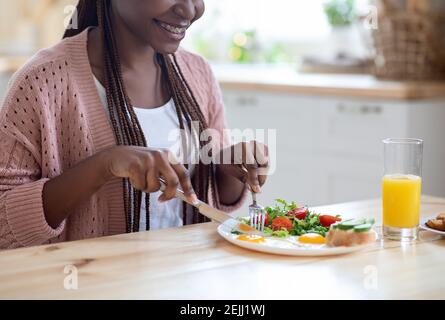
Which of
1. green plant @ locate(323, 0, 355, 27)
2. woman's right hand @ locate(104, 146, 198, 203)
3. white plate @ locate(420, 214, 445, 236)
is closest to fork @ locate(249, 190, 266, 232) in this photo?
woman's right hand @ locate(104, 146, 198, 203)

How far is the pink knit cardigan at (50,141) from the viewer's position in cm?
139

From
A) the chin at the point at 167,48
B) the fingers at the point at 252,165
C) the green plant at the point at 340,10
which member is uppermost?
the green plant at the point at 340,10

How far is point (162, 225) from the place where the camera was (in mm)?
1643

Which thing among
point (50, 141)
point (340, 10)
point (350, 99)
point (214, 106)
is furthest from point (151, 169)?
point (340, 10)

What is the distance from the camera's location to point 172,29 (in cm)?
153

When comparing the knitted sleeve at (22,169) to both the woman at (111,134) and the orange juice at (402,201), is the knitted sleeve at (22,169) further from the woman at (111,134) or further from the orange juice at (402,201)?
the orange juice at (402,201)

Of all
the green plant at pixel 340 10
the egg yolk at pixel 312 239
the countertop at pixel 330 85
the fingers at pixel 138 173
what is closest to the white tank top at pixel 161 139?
the fingers at pixel 138 173

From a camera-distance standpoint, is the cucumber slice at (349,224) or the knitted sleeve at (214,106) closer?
the cucumber slice at (349,224)

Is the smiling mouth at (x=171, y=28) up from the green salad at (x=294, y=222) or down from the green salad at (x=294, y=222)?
up

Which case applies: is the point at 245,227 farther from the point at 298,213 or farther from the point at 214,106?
the point at 214,106

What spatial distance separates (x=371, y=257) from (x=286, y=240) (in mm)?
135

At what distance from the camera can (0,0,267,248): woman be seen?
1.37 metres

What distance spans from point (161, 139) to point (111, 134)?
16 cm
